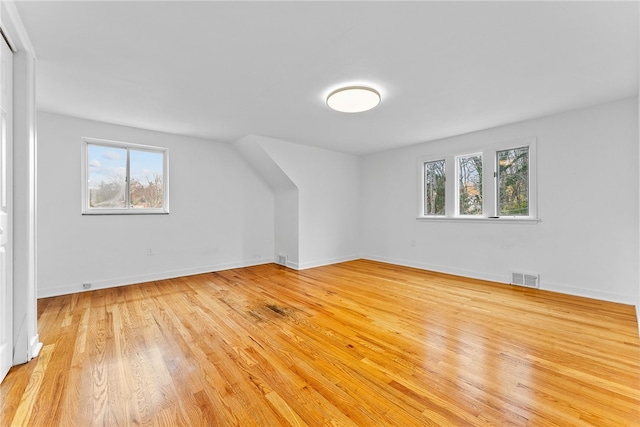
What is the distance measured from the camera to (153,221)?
4.26m

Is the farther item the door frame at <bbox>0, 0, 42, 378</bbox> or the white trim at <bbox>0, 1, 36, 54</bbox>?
the door frame at <bbox>0, 0, 42, 378</bbox>

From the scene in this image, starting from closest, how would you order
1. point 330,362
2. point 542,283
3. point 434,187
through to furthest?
point 330,362 < point 542,283 < point 434,187

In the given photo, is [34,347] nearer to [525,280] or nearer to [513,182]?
[525,280]

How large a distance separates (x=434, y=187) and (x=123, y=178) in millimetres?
5191

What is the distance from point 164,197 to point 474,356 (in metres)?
4.61

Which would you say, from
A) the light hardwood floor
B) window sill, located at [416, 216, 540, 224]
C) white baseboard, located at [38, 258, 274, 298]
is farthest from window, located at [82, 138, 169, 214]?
window sill, located at [416, 216, 540, 224]

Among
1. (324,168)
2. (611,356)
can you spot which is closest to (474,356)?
(611,356)

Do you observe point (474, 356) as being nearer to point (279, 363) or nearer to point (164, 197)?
point (279, 363)

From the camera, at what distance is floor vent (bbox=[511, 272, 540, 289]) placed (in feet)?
12.1

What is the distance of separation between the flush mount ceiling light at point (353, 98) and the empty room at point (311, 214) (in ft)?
0.08

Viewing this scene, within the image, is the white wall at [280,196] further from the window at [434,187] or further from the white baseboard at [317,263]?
the window at [434,187]

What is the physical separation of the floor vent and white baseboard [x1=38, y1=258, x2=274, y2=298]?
415 cm

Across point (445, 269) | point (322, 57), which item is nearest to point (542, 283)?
point (445, 269)

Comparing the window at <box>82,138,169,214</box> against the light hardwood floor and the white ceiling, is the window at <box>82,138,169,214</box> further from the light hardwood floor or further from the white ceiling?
the light hardwood floor
